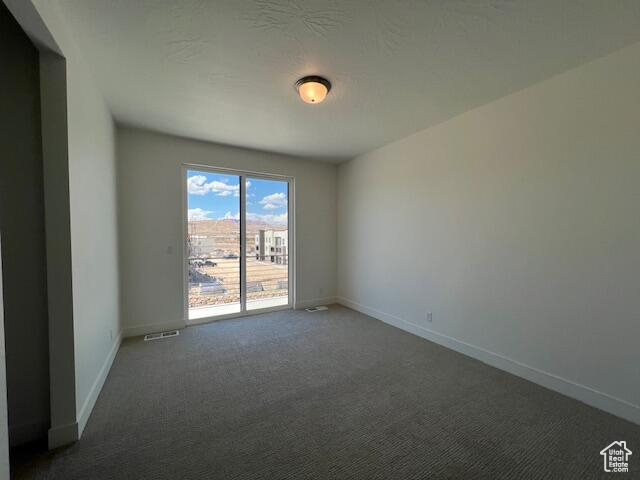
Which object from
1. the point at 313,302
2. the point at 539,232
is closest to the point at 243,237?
the point at 313,302

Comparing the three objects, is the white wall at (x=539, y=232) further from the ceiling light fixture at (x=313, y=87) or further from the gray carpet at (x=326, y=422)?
the ceiling light fixture at (x=313, y=87)

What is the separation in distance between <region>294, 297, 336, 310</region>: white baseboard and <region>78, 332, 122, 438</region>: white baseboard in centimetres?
251

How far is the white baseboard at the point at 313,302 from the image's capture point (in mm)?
4578

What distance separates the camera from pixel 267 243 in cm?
441

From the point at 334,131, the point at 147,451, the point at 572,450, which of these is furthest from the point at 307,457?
the point at 334,131

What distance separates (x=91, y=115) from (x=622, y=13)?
3.71 meters

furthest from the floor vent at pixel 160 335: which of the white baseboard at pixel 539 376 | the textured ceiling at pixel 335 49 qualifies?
the white baseboard at pixel 539 376

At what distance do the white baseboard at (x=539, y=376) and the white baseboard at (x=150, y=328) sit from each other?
3.03 m

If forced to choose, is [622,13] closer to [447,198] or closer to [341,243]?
[447,198]

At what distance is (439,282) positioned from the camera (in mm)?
3178

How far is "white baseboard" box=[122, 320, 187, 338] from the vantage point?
131 inches

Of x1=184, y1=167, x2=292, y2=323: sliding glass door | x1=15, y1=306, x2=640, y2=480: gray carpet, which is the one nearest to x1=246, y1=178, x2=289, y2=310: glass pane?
x1=184, y1=167, x2=292, y2=323: sliding glass door

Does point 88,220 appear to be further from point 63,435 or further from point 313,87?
point 313,87

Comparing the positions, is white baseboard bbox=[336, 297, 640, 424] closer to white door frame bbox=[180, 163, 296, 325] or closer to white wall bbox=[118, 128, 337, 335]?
white door frame bbox=[180, 163, 296, 325]
